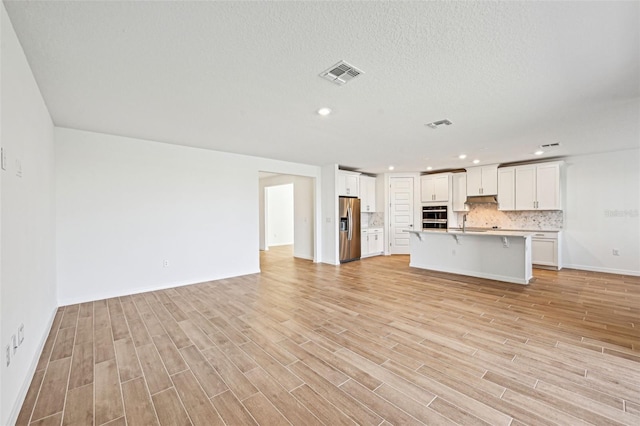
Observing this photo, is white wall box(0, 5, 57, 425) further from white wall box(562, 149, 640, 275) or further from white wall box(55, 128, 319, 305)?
white wall box(562, 149, 640, 275)

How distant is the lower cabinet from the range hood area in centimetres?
263

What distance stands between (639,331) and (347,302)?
3224 millimetres

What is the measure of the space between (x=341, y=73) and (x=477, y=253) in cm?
474

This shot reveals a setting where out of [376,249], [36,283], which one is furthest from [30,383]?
[376,249]

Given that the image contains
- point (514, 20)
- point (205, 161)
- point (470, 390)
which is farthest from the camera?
point (205, 161)

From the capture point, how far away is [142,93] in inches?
110

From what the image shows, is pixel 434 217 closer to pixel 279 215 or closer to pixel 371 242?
pixel 371 242

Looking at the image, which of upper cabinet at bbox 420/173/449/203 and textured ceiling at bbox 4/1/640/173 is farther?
upper cabinet at bbox 420/173/449/203

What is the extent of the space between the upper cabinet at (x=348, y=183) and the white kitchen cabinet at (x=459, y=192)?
2.78 m

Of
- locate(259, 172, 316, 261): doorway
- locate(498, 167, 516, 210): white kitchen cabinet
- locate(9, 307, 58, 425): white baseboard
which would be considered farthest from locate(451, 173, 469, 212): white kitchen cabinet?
locate(9, 307, 58, 425): white baseboard

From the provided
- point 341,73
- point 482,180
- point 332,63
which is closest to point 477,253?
point 482,180

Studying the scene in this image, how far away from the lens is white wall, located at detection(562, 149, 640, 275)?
552 centimetres

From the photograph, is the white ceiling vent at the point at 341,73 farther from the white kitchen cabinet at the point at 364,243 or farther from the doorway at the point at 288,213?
the white kitchen cabinet at the point at 364,243

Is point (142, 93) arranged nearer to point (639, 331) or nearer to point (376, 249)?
point (639, 331)
